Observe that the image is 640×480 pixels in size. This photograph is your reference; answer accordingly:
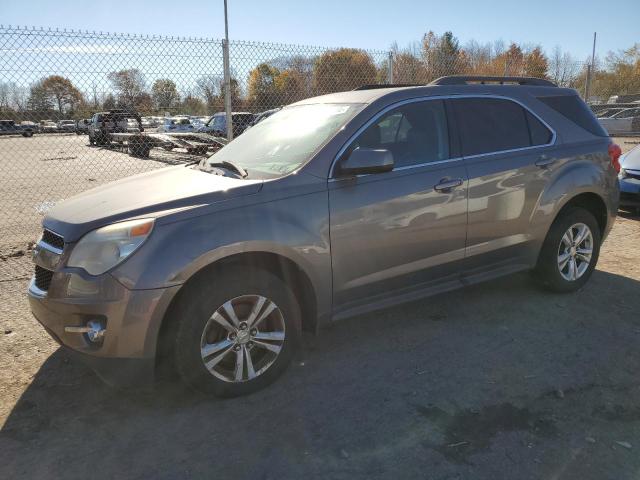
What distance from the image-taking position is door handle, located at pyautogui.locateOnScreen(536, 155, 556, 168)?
4281mm

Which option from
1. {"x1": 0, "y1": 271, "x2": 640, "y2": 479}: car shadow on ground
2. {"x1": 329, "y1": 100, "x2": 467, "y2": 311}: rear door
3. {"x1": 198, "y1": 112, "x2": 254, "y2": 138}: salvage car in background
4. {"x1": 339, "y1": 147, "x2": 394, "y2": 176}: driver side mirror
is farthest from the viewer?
{"x1": 198, "y1": 112, "x2": 254, "y2": 138}: salvage car in background

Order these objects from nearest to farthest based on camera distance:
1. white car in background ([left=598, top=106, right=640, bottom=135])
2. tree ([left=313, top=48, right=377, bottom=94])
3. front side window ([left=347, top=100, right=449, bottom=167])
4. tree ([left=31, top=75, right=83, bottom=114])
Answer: front side window ([left=347, top=100, right=449, bottom=167]) < tree ([left=31, top=75, right=83, bottom=114]) < tree ([left=313, top=48, right=377, bottom=94]) < white car in background ([left=598, top=106, right=640, bottom=135])

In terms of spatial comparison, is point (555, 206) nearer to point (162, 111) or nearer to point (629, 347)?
point (629, 347)

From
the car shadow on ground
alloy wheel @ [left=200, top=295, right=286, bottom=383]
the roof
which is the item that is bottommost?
the car shadow on ground

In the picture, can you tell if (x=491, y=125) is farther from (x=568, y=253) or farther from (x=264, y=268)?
(x=264, y=268)

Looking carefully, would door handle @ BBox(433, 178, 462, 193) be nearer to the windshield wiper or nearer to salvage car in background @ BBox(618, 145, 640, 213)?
the windshield wiper

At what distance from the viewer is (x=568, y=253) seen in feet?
15.3

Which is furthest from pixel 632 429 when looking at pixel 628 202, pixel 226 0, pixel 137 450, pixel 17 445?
pixel 226 0

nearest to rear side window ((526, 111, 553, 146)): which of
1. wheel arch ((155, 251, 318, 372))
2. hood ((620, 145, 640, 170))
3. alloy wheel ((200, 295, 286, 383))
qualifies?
wheel arch ((155, 251, 318, 372))

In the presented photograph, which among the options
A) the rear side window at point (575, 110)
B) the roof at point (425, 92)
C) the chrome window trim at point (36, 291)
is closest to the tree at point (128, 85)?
the roof at point (425, 92)

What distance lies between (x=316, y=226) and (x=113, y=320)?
1283mm

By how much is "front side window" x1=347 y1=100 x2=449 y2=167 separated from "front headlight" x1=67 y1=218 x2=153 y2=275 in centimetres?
162

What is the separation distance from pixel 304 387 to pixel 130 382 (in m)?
1.04

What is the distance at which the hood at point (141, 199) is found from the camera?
2.95 m
